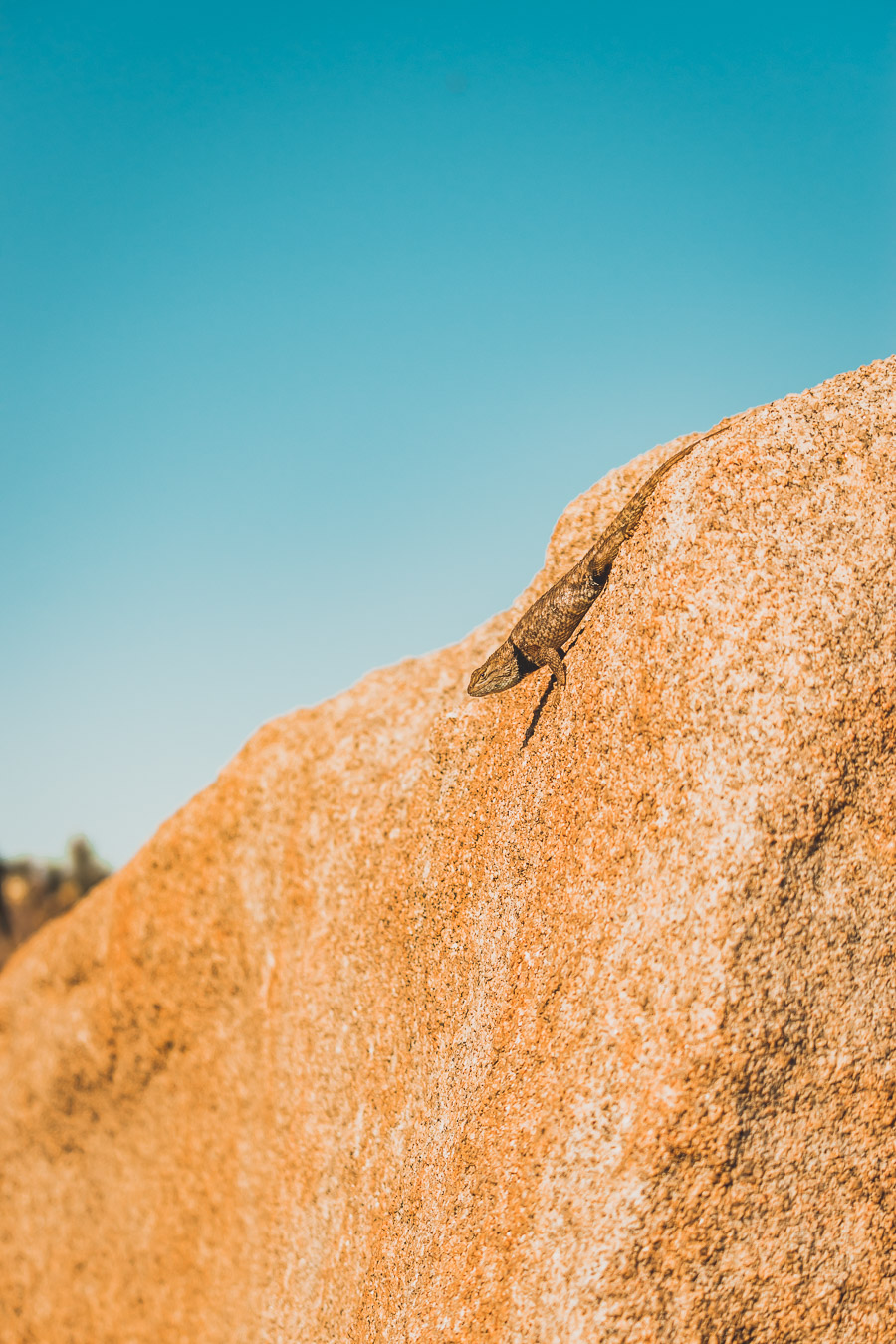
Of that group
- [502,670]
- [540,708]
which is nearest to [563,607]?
[540,708]

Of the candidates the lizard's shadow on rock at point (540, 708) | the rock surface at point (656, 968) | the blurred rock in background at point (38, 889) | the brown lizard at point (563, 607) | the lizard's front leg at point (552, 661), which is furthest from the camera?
the blurred rock in background at point (38, 889)

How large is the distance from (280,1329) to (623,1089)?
4401mm

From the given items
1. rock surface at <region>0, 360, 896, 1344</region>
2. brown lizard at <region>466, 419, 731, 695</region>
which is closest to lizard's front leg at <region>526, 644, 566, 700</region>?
brown lizard at <region>466, 419, 731, 695</region>

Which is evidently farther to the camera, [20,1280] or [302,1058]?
[20,1280]

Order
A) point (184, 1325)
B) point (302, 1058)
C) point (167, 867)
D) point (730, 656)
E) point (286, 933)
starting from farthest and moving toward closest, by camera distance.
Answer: point (167, 867), point (184, 1325), point (286, 933), point (302, 1058), point (730, 656)

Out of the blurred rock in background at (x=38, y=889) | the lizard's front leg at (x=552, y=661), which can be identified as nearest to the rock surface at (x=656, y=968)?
the lizard's front leg at (x=552, y=661)

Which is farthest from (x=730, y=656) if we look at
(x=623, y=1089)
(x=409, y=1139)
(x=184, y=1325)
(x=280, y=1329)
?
(x=184, y=1325)

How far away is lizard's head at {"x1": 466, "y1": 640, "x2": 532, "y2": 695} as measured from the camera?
5922 millimetres

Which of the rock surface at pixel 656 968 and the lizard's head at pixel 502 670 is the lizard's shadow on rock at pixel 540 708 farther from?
the lizard's head at pixel 502 670

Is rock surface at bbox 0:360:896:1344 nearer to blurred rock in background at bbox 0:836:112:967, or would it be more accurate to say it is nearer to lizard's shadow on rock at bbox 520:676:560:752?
lizard's shadow on rock at bbox 520:676:560:752

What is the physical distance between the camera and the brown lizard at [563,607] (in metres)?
5.06

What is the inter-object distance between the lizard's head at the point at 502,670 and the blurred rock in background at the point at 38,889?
73.6 feet

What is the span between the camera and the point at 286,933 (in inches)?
307

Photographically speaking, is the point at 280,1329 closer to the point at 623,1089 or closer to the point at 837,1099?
the point at 623,1089
